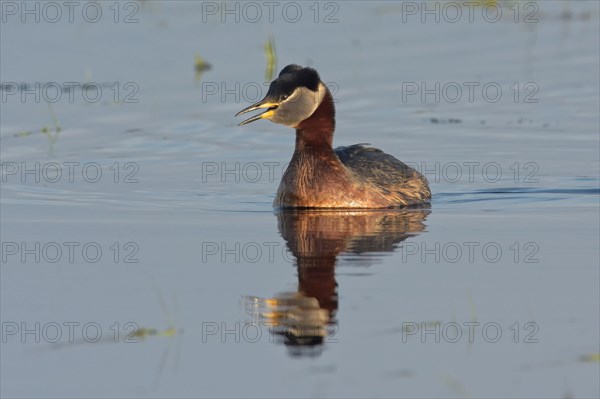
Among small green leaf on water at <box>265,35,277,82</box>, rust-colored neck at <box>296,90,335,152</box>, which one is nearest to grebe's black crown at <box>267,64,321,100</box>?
rust-colored neck at <box>296,90,335,152</box>

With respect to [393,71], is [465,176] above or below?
below

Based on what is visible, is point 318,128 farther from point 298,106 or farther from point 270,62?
point 270,62

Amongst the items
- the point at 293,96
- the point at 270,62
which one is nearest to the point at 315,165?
the point at 293,96

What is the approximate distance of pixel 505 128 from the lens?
1830cm

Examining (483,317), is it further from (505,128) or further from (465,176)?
(505,128)

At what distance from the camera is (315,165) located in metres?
14.6

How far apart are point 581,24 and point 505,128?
5725mm

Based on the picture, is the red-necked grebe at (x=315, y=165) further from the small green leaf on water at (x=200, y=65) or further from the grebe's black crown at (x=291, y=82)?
→ the small green leaf on water at (x=200, y=65)

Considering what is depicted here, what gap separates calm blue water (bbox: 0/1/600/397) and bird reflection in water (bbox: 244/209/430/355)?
3 centimetres

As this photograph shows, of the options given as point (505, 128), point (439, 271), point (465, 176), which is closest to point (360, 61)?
point (505, 128)

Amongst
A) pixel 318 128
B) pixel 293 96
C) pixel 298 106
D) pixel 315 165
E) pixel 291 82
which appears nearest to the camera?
pixel 291 82

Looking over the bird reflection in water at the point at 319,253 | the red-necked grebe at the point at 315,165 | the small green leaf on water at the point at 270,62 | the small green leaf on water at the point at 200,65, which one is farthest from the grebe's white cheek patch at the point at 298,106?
the small green leaf on water at the point at 200,65

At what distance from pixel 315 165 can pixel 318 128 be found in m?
0.39

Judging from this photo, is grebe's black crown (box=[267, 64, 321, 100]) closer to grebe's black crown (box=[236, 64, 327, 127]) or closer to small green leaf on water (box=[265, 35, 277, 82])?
grebe's black crown (box=[236, 64, 327, 127])
